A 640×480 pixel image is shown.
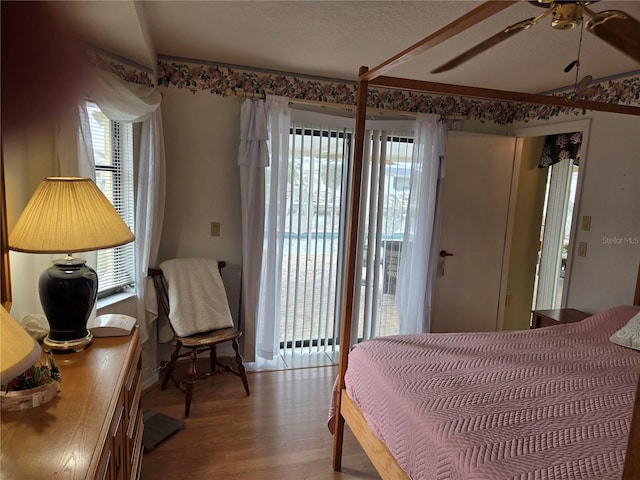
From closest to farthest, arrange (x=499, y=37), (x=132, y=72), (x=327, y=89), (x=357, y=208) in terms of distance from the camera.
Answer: (x=499, y=37)
(x=357, y=208)
(x=132, y=72)
(x=327, y=89)

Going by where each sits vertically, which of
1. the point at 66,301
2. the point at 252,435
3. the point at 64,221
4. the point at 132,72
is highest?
the point at 132,72

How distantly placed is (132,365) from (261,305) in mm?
1594

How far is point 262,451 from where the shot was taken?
2236mm

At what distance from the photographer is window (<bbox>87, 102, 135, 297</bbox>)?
2.41 metres

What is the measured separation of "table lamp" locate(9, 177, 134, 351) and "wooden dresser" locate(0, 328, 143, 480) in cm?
10

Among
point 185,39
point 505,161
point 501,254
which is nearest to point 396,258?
point 501,254

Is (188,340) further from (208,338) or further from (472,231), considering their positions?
(472,231)

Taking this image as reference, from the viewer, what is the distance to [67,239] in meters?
1.41

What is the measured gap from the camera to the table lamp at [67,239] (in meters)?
1.37

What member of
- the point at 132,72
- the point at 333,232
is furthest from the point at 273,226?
the point at 132,72

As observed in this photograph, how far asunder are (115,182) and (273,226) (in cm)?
108

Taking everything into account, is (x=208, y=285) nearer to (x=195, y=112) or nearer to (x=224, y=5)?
(x=195, y=112)

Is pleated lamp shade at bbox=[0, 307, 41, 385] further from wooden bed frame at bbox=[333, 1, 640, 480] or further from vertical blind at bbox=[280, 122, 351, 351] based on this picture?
vertical blind at bbox=[280, 122, 351, 351]

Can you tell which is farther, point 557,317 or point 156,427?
point 557,317
